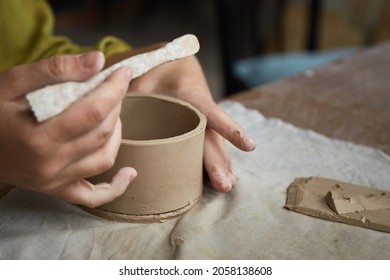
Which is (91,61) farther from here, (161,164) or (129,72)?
(161,164)

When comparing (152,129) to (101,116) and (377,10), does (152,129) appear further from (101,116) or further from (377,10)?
(377,10)

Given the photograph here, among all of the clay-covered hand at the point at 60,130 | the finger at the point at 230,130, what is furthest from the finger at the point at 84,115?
the finger at the point at 230,130

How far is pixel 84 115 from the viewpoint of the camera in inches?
21.1

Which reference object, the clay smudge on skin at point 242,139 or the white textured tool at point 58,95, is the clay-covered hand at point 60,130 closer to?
the white textured tool at point 58,95

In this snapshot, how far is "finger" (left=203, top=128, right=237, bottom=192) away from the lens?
2.51 ft

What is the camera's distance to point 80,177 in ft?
1.94

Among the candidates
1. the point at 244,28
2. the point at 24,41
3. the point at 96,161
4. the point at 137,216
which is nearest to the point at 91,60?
the point at 96,161

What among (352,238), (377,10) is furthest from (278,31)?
(352,238)

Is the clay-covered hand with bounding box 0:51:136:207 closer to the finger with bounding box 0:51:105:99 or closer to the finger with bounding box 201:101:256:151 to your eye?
the finger with bounding box 0:51:105:99

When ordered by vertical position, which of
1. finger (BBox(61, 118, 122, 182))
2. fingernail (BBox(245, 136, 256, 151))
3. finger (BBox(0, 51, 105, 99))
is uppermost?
finger (BBox(0, 51, 105, 99))

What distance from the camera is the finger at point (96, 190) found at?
0.60 m

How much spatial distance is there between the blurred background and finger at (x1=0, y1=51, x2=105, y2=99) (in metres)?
1.15

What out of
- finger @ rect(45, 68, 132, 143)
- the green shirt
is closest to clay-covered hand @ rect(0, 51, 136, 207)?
finger @ rect(45, 68, 132, 143)

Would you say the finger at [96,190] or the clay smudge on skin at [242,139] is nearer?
the finger at [96,190]
